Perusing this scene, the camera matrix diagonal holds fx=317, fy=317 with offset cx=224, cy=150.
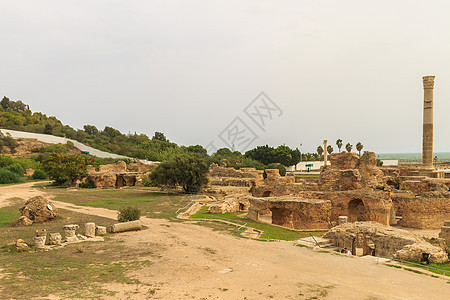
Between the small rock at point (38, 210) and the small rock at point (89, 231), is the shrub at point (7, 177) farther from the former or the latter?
the small rock at point (89, 231)

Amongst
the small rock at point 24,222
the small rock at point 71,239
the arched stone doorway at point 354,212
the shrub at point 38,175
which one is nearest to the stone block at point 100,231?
the small rock at point 71,239

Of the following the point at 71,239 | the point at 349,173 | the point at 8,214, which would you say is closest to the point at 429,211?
the point at 349,173

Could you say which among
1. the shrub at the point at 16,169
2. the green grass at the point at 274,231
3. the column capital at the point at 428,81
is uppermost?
the column capital at the point at 428,81

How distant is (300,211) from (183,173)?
1456 centimetres

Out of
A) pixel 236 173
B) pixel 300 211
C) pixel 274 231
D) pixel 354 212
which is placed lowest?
pixel 274 231

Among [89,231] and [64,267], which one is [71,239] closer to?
[89,231]

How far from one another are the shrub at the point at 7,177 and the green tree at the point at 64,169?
211 inches

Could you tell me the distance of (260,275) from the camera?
30.5 feet

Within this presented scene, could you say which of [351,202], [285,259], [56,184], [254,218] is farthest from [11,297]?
[56,184]

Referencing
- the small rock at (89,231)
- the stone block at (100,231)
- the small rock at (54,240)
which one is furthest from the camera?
the stone block at (100,231)

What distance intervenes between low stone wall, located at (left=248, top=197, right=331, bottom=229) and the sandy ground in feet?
18.7

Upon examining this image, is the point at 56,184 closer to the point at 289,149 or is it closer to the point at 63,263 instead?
the point at 63,263

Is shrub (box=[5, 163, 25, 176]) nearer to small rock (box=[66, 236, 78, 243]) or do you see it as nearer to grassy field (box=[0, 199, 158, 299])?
grassy field (box=[0, 199, 158, 299])

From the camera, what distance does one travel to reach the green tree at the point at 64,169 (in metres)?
36.1
